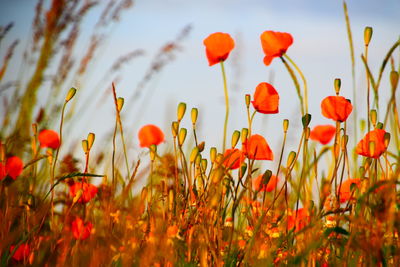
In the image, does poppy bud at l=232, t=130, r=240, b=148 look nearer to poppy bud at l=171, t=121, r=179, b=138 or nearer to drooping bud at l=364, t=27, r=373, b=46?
poppy bud at l=171, t=121, r=179, b=138

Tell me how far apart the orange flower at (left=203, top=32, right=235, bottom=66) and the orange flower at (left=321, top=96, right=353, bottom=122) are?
14.1 inches

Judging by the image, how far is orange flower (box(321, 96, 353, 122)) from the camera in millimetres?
1501

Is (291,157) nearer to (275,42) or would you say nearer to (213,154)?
(213,154)

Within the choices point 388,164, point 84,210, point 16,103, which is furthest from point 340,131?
point 16,103

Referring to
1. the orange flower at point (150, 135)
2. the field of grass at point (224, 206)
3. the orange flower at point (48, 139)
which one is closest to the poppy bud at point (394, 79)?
the field of grass at point (224, 206)

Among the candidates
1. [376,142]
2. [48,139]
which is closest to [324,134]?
[376,142]

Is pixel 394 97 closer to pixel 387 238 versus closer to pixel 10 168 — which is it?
pixel 387 238

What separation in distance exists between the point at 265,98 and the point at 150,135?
484 millimetres

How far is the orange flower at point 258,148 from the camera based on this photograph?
59.9 inches

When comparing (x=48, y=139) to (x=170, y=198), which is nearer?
(x=170, y=198)

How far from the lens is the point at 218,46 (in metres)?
1.67

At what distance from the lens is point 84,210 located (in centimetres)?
180

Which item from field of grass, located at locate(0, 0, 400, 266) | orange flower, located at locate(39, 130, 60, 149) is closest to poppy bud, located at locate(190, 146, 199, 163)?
field of grass, located at locate(0, 0, 400, 266)

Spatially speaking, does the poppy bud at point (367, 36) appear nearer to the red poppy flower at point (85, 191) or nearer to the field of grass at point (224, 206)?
the field of grass at point (224, 206)
